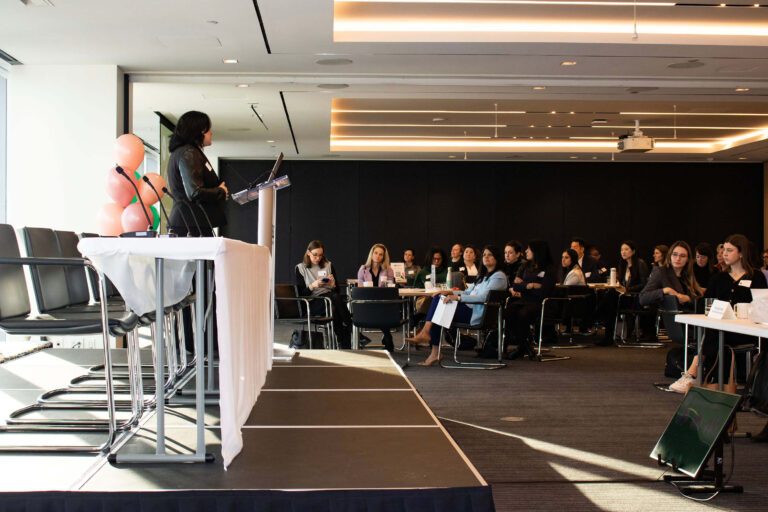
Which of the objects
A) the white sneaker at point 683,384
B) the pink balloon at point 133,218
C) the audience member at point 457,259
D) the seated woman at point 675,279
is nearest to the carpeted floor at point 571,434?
the white sneaker at point 683,384

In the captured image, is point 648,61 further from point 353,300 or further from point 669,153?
point 669,153

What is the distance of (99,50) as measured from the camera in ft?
21.6

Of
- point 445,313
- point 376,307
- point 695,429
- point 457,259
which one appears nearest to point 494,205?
point 457,259

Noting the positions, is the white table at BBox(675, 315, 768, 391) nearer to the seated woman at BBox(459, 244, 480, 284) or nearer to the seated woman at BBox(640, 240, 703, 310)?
the seated woman at BBox(640, 240, 703, 310)

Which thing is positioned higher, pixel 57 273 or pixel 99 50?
pixel 99 50

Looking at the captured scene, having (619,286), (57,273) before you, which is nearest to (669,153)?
(619,286)

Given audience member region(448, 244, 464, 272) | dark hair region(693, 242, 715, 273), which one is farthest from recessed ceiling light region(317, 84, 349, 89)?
dark hair region(693, 242, 715, 273)

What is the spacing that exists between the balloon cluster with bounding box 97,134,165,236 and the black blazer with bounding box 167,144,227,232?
3.69 ft

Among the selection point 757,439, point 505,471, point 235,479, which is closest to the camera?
point 235,479

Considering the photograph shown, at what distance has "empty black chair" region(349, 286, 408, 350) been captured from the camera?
706 cm

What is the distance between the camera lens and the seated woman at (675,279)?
25.8 feet

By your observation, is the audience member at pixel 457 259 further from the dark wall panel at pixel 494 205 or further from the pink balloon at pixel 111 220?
the pink balloon at pixel 111 220

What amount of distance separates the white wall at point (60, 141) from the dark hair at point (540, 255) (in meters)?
4.60

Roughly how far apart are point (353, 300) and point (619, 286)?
4.32 m
